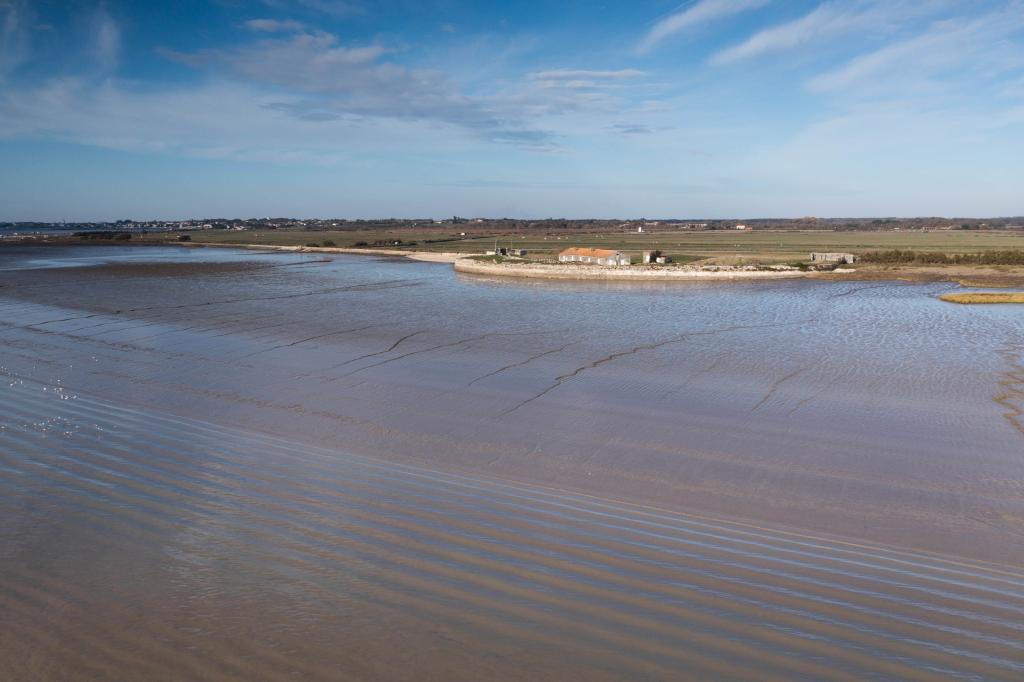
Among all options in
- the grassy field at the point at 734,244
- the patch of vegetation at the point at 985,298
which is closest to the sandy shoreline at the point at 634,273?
the grassy field at the point at 734,244

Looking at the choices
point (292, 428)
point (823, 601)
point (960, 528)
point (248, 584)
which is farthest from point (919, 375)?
point (248, 584)

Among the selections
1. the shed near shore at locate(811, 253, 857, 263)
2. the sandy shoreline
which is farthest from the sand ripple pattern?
the shed near shore at locate(811, 253, 857, 263)

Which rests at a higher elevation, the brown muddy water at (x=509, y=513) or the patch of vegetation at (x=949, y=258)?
the patch of vegetation at (x=949, y=258)

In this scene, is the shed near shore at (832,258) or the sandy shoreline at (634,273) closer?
the sandy shoreline at (634,273)

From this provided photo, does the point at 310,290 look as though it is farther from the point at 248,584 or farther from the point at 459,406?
the point at 248,584

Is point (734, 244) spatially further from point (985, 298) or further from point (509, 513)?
point (509, 513)

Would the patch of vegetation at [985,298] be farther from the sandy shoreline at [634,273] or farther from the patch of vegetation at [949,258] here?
the patch of vegetation at [949,258]

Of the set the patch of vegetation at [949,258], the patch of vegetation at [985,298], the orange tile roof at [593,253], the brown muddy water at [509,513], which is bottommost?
the brown muddy water at [509,513]

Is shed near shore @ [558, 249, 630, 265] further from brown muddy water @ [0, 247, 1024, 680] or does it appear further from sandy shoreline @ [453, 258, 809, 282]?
brown muddy water @ [0, 247, 1024, 680]
